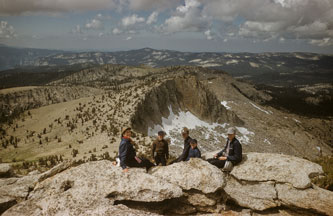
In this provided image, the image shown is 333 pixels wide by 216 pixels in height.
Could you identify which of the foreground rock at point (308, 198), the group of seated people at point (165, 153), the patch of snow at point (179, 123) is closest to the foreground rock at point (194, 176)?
the group of seated people at point (165, 153)

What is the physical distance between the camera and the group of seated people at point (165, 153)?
8680 mm

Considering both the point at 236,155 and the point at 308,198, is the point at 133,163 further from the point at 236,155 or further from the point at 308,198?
the point at 308,198

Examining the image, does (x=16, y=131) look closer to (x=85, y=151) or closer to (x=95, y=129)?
(x=95, y=129)

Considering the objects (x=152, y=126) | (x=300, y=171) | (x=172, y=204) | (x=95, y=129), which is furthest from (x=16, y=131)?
(x=300, y=171)

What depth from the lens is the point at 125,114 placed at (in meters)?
28.0

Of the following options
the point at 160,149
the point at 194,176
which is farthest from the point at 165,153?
the point at 194,176

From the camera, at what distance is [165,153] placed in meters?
10.3

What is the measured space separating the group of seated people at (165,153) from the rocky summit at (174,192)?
76 cm

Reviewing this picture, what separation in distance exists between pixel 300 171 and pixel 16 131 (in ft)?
122

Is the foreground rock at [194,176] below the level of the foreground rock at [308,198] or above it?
above

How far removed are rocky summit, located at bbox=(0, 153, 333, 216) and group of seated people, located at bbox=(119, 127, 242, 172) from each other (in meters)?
0.76

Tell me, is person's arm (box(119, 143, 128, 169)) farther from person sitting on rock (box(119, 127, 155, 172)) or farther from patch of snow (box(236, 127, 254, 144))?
patch of snow (box(236, 127, 254, 144))

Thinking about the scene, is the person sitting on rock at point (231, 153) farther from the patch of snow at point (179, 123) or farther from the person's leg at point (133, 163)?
the patch of snow at point (179, 123)

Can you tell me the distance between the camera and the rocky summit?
6754 mm
